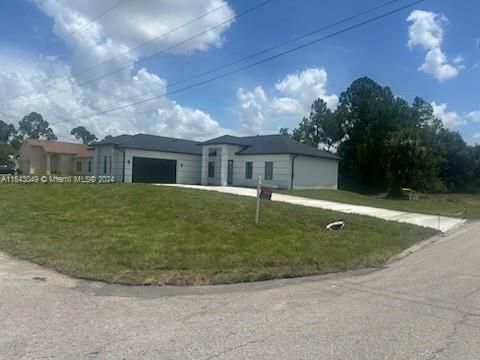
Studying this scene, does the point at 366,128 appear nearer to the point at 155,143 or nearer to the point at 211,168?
the point at 211,168

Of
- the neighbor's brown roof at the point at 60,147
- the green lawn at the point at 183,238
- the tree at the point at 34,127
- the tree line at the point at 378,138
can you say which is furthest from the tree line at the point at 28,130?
the green lawn at the point at 183,238

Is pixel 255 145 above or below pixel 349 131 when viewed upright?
below

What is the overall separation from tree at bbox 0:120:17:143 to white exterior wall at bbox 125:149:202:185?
9181cm

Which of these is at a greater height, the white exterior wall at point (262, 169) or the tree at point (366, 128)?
the tree at point (366, 128)

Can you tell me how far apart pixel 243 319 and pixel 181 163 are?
31813mm

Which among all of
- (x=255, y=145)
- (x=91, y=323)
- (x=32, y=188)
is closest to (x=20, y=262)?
(x=91, y=323)

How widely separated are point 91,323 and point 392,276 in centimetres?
551

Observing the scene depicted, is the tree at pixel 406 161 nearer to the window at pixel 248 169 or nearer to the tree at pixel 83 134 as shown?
the window at pixel 248 169

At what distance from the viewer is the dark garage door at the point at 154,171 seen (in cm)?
3391

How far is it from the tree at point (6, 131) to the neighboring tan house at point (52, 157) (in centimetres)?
6166

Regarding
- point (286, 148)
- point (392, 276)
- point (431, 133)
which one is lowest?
point (392, 276)

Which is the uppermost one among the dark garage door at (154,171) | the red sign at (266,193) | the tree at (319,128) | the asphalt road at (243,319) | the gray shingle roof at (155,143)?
the tree at (319,128)

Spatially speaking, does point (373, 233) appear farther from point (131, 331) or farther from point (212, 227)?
point (131, 331)

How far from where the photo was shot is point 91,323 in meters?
4.89
